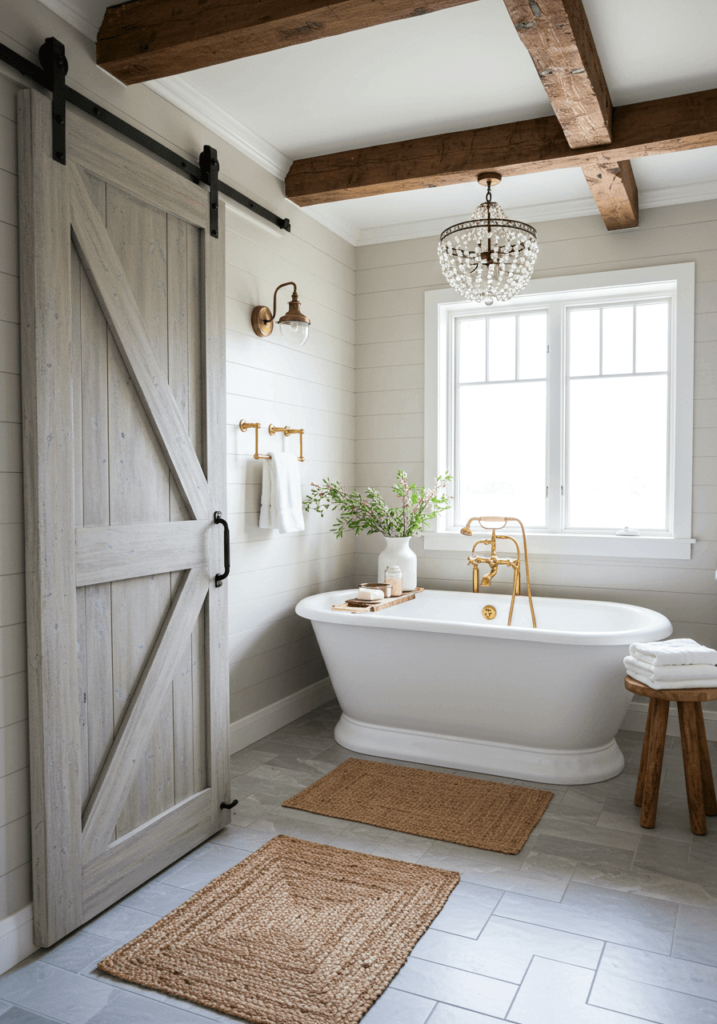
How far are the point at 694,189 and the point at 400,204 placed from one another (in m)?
1.44

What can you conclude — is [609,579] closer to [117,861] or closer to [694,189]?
[694,189]

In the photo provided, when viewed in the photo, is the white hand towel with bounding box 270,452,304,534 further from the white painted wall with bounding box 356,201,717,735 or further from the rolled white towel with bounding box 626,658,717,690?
the rolled white towel with bounding box 626,658,717,690

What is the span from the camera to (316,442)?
13.3ft

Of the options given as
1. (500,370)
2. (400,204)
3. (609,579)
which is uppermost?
(400,204)

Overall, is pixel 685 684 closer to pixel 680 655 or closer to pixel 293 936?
pixel 680 655

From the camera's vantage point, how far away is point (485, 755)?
10.7ft

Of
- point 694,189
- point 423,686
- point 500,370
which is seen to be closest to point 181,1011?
point 423,686

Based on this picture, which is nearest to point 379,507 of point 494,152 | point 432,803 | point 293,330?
point 293,330

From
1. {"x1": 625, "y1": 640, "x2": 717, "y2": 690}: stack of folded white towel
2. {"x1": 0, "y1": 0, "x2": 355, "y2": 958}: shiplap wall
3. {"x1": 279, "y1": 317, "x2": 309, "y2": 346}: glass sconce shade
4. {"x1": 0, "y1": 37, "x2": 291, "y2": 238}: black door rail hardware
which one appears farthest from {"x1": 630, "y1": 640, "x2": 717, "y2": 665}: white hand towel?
{"x1": 0, "y1": 37, "x2": 291, "y2": 238}: black door rail hardware

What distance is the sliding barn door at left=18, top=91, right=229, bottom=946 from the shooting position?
2002 mm

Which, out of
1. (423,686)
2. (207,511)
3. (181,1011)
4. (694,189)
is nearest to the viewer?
(181,1011)

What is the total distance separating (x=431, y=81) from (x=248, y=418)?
1537mm

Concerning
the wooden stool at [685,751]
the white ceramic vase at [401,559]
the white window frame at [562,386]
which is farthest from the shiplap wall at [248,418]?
the wooden stool at [685,751]

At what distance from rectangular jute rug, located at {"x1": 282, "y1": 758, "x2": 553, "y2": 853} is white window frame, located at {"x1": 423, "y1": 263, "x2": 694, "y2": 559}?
1405 millimetres
